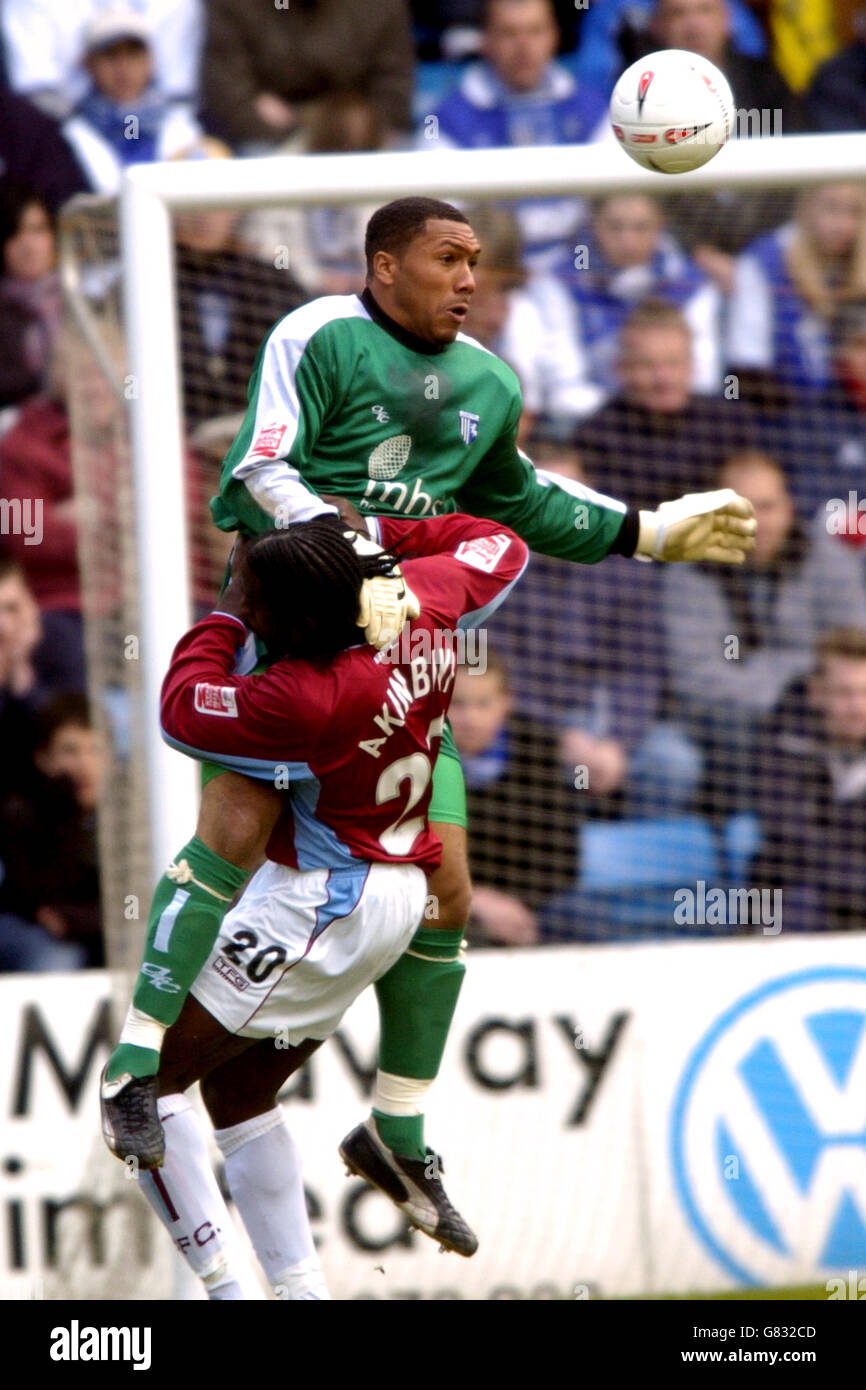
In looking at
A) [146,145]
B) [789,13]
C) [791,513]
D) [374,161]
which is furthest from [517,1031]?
[789,13]

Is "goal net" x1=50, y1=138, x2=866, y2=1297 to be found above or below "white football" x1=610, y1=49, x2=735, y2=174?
below

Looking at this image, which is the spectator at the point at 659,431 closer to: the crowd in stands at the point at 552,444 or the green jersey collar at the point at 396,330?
the crowd in stands at the point at 552,444

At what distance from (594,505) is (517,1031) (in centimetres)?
268

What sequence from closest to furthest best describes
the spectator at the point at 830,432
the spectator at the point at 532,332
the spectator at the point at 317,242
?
the spectator at the point at 317,242 → the spectator at the point at 532,332 → the spectator at the point at 830,432

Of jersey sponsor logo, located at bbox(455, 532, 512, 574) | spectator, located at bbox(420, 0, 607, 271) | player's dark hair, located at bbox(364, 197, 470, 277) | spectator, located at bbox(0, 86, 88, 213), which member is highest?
spectator, located at bbox(420, 0, 607, 271)

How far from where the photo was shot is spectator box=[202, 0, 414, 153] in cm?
918

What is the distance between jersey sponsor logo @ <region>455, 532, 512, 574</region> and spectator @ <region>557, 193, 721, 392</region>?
3822mm

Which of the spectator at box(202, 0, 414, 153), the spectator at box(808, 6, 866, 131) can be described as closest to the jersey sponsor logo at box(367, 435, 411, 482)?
the spectator at box(202, 0, 414, 153)

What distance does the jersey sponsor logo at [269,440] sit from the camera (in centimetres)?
452

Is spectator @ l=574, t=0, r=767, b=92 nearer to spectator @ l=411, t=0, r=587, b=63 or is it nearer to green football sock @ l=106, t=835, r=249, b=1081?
spectator @ l=411, t=0, r=587, b=63

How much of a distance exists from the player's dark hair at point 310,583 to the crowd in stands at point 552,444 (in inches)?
99.1

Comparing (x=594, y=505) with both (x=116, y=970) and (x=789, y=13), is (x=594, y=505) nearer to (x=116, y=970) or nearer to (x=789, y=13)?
(x=116, y=970)

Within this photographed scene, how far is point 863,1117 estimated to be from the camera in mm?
7426

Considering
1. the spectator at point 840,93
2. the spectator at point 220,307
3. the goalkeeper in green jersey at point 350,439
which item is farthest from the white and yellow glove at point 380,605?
the spectator at point 840,93
